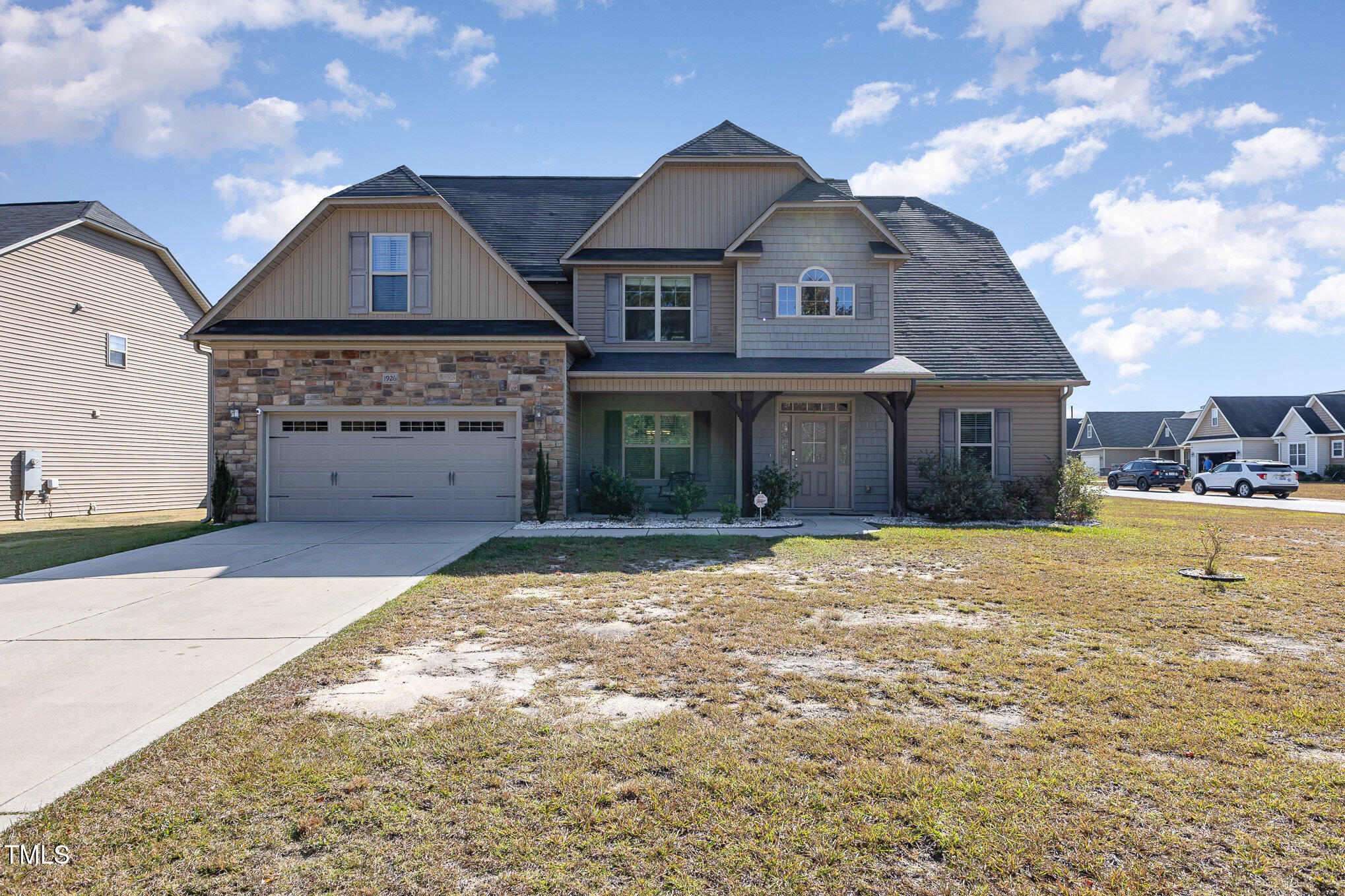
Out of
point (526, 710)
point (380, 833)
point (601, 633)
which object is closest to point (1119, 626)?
point (601, 633)

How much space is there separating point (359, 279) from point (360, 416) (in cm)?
273

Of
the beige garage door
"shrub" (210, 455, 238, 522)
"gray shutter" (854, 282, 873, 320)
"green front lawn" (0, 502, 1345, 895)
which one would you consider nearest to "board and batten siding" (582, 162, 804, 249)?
"gray shutter" (854, 282, 873, 320)

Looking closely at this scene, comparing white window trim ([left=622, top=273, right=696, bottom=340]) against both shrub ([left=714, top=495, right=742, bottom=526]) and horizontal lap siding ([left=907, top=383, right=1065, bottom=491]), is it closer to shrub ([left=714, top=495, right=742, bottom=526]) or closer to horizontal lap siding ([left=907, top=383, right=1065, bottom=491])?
shrub ([left=714, top=495, right=742, bottom=526])

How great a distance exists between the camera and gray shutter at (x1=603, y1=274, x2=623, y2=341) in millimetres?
15023

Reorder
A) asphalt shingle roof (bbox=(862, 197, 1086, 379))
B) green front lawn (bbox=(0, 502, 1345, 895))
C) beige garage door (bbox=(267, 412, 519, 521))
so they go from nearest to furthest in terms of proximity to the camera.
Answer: green front lawn (bbox=(0, 502, 1345, 895))
beige garage door (bbox=(267, 412, 519, 521))
asphalt shingle roof (bbox=(862, 197, 1086, 379))

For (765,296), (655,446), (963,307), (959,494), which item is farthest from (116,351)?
(963,307)

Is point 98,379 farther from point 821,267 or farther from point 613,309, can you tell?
point 821,267

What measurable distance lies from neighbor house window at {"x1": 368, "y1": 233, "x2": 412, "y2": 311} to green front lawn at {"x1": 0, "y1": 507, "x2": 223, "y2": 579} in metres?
5.29

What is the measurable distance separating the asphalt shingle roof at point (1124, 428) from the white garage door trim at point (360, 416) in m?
52.0

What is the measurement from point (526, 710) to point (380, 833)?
1258mm

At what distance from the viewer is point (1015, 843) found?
2.63 m

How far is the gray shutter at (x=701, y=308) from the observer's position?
1501cm

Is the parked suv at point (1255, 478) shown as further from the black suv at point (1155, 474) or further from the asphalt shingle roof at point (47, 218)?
the asphalt shingle roof at point (47, 218)

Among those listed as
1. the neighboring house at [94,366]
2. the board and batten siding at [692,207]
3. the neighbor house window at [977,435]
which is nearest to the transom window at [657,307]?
the board and batten siding at [692,207]
